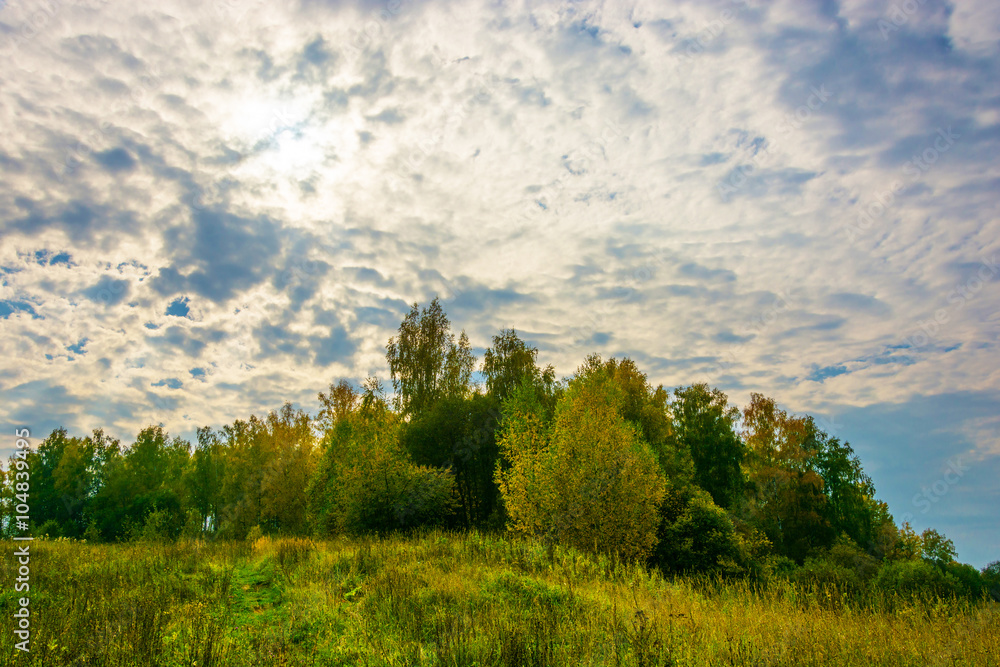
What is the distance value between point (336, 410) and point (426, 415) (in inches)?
Answer: 386

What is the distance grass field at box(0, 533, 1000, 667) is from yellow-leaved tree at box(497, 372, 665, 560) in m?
10.1

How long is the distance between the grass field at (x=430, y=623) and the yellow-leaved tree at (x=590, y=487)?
10068 mm

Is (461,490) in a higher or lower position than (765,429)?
lower

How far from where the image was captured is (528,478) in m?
24.8

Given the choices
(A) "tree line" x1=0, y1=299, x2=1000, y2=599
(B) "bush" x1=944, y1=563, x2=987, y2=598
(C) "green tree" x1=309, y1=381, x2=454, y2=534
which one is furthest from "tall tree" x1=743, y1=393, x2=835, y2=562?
(C) "green tree" x1=309, y1=381, x2=454, y2=534

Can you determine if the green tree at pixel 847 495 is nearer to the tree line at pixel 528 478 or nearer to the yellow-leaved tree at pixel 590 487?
the tree line at pixel 528 478

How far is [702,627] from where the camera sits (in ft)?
26.0

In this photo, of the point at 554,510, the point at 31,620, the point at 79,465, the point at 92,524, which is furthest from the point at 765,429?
the point at 79,465

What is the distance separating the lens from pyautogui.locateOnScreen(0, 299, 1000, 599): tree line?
78.1 ft

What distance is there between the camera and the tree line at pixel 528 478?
2380 cm

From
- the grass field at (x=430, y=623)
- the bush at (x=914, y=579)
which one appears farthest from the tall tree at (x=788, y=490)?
the grass field at (x=430, y=623)

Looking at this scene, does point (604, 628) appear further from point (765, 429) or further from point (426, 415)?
point (765, 429)

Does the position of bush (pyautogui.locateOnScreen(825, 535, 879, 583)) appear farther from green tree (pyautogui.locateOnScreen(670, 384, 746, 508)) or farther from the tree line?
green tree (pyautogui.locateOnScreen(670, 384, 746, 508))

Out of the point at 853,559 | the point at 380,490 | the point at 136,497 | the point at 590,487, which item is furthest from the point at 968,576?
the point at 136,497
